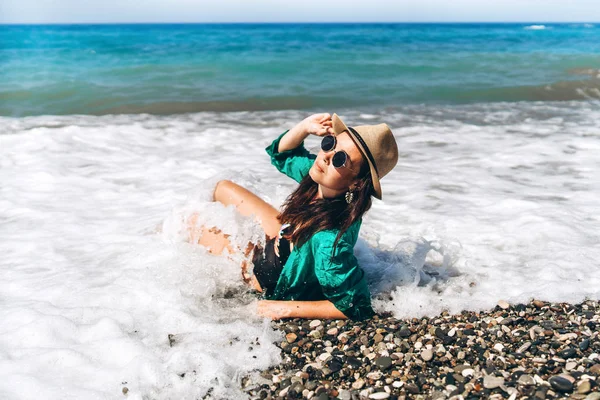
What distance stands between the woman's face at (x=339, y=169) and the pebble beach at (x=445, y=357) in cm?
110

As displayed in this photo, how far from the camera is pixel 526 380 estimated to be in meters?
3.31

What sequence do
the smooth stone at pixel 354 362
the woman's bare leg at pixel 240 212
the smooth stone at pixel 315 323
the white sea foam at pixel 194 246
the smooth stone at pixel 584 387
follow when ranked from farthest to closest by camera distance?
the woman's bare leg at pixel 240 212
the smooth stone at pixel 315 323
the white sea foam at pixel 194 246
the smooth stone at pixel 354 362
the smooth stone at pixel 584 387

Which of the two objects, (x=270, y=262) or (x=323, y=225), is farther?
(x=270, y=262)

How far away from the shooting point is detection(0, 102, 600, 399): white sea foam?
3725 mm

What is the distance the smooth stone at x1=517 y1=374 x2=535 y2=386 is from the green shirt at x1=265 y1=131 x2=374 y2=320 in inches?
49.5

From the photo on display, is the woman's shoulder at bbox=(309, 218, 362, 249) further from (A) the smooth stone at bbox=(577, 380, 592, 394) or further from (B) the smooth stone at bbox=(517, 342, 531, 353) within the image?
(A) the smooth stone at bbox=(577, 380, 592, 394)

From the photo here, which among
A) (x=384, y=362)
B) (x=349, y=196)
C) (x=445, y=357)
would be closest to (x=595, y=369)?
(x=445, y=357)

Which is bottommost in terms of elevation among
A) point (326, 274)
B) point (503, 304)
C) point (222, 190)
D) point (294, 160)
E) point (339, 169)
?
point (503, 304)

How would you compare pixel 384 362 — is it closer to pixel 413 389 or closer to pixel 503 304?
pixel 413 389

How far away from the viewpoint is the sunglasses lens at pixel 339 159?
3.77 metres

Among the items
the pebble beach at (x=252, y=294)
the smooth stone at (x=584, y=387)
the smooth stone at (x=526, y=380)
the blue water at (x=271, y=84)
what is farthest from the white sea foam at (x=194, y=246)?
the blue water at (x=271, y=84)

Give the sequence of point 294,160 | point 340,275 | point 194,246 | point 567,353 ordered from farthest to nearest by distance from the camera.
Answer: point 194,246, point 294,160, point 340,275, point 567,353

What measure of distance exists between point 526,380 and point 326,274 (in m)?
1.48

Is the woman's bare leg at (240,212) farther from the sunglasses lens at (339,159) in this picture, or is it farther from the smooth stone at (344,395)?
the smooth stone at (344,395)
